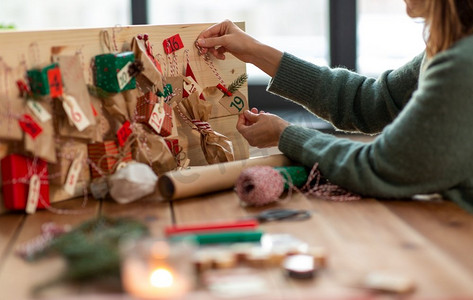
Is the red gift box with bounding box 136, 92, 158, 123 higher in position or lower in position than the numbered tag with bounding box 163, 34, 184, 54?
lower

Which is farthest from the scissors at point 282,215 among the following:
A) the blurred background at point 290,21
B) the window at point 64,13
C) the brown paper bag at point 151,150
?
the window at point 64,13

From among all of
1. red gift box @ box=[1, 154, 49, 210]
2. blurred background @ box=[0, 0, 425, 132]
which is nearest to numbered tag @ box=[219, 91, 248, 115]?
red gift box @ box=[1, 154, 49, 210]

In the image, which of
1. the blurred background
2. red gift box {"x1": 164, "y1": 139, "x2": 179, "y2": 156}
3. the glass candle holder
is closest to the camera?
the glass candle holder

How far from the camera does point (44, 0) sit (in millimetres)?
3170

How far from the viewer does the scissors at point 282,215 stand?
1114mm

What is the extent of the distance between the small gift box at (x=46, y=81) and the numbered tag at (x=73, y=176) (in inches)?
5.1

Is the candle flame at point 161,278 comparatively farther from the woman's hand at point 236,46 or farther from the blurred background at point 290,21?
the blurred background at point 290,21

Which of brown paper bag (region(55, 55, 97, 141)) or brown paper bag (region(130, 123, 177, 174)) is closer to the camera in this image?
brown paper bag (region(55, 55, 97, 141))

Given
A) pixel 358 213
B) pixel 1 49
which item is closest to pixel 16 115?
pixel 1 49

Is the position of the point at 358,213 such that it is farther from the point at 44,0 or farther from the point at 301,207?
the point at 44,0

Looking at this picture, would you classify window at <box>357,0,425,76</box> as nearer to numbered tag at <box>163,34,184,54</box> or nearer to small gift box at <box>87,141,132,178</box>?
numbered tag at <box>163,34,184,54</box>

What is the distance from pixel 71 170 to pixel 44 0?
2114 millimetres

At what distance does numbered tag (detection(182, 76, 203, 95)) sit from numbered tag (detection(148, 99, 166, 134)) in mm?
109

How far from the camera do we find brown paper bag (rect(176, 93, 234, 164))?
148 centimetres
